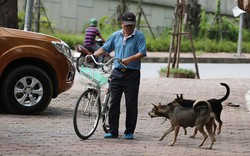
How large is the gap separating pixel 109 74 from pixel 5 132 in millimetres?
1599

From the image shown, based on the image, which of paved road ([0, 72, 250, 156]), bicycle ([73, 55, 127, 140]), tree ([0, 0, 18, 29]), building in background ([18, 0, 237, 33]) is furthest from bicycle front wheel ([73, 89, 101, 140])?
building in background ([18, 0, 237, 33])

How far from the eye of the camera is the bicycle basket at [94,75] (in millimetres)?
9289

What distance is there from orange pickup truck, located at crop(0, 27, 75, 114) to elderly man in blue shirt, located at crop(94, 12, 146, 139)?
2.05 m

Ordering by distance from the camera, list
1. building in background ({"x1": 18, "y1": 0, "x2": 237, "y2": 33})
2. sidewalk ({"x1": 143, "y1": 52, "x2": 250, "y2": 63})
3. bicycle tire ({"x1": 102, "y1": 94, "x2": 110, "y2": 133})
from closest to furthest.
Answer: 1. bicycle tire ({"x1": 102, "y1": 94, "x2": 110, "y2": 133})
2. sidewalk ({"x1": 143, "y1": 52, "x2": 250, "y2": 63})
3. building in background ({"x1": 18, "y1": 0, "x2": 237, "y2": 33})

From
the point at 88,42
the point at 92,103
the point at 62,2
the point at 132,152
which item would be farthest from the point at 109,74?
the point at 62,2

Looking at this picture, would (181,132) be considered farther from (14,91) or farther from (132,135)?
(14,91)

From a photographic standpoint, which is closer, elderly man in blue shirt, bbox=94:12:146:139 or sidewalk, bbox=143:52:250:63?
elderly man in blue shirt, bbox=94:12:146:139

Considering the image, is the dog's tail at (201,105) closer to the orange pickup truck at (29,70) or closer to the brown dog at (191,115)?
the brown dog at (191,115)

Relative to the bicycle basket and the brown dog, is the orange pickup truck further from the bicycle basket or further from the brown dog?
the brown dog

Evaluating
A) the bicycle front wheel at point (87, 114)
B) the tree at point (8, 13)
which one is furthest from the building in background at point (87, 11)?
the bicycle front wheel at point (87, 114)

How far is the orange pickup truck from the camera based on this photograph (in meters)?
11.2

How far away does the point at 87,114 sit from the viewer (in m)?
9.38

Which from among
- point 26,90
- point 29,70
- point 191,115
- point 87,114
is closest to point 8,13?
point 29,70

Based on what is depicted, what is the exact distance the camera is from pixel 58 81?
1171cm
